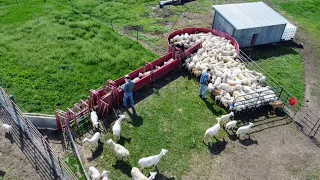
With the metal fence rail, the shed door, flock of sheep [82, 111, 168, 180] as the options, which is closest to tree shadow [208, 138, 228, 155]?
flock of sheep [82, 111, 168, 180]

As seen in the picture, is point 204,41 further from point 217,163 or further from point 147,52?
point 217,163

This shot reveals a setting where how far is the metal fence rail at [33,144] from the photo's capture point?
44.6 feet

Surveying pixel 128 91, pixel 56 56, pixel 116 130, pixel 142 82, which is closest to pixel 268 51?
pixel 142 82

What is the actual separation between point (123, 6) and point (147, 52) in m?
8.02

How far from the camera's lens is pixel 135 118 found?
17.3m

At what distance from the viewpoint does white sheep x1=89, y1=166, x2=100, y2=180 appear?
44.1 feet

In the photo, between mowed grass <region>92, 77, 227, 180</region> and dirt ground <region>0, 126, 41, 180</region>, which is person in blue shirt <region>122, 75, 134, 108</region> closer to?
mowed grass <region>92, 77, 227, 180</region>

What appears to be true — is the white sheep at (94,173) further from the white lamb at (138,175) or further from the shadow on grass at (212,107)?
the shadow on grass at (212,107)

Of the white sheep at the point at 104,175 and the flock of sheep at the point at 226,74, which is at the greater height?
the flock of sheep at the point at 226,74

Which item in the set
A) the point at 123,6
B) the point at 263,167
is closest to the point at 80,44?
the point at 123,6

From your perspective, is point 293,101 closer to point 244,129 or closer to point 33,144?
point 244,129

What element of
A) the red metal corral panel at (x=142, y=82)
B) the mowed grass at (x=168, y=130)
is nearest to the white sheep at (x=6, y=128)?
the mowed grass at (x=168, y=130)

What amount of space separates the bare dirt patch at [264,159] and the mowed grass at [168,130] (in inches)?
27.5

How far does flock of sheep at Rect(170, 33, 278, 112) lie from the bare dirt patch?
6.20ft
